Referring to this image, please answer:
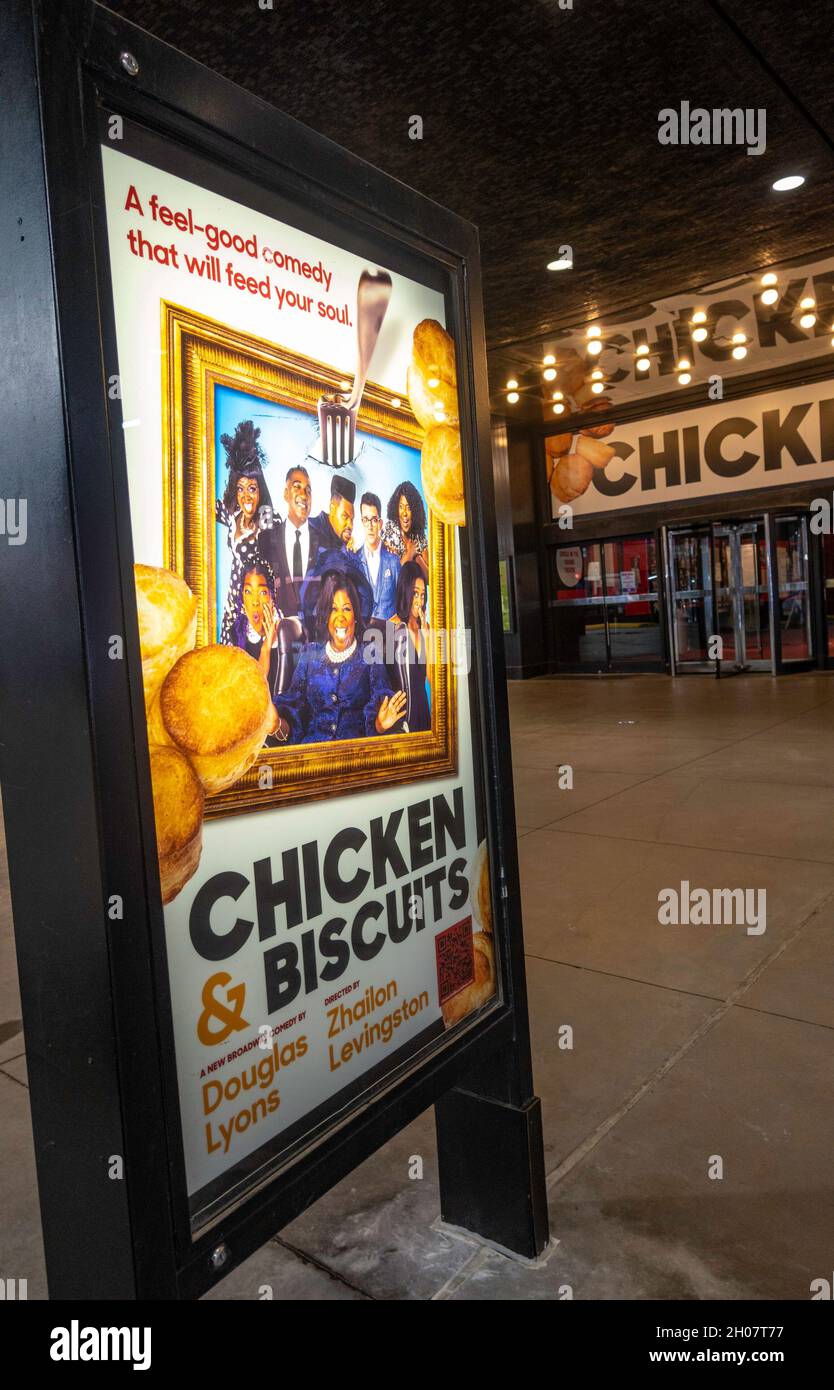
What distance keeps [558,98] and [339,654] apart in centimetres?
512

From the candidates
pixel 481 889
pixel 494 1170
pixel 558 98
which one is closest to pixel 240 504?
pixel 481 889

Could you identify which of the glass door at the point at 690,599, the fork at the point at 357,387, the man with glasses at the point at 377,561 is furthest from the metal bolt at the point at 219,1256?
the glass door at the point at 690,599

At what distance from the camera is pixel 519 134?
5598mm

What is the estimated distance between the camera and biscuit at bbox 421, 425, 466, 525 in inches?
69.2

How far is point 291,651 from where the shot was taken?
56.8 inches

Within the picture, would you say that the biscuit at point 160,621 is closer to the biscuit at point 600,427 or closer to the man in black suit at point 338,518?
the man in black suit at point 338,518

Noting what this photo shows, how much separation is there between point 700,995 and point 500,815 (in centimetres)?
156

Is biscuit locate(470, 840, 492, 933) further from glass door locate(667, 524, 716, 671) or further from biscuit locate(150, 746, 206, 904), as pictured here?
Answer: glass door locate(667, 524, 716, 671)

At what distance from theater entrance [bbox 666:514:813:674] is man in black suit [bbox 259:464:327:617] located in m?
12.1

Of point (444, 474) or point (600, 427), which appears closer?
point (444, 474)

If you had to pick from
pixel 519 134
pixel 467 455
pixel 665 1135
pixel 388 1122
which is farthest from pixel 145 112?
pixel 519 134

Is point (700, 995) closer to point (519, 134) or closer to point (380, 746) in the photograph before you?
point (380, 746)

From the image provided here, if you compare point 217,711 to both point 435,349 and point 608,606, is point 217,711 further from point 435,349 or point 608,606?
point 608,606

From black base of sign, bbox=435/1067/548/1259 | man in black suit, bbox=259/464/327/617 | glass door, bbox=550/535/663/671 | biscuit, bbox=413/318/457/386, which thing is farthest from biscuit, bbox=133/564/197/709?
glass door, bbox=550/535/663/671
